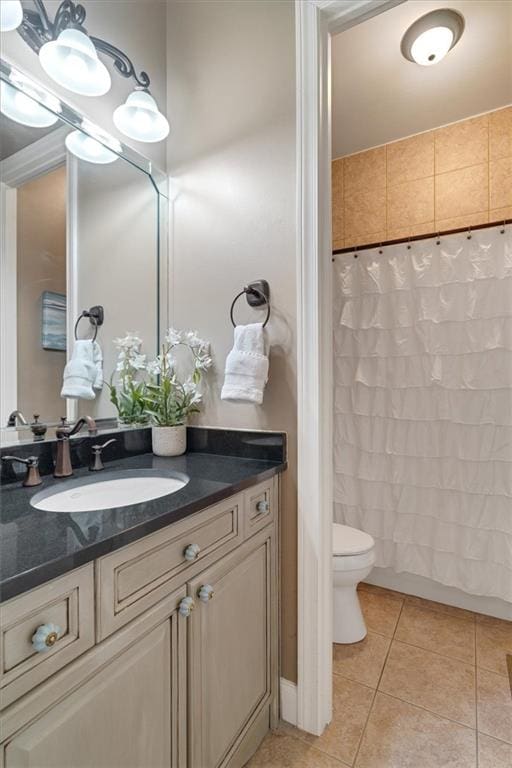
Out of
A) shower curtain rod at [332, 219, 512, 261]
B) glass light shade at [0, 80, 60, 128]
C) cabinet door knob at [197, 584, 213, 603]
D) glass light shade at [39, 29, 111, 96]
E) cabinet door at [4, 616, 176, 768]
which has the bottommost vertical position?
cabinet door at [4, 616, 176, 768]

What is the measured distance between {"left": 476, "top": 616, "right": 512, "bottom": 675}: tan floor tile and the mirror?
1.82 m

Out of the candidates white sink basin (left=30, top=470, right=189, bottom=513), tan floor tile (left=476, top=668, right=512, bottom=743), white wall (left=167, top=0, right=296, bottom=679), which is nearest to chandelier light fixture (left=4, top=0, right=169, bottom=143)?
white wall (left=167, top=0, right=296, bottom=679)

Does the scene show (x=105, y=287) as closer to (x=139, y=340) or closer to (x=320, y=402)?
(x=139, y=340)

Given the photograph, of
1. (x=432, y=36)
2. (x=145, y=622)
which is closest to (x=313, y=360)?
(x=145, y=622)

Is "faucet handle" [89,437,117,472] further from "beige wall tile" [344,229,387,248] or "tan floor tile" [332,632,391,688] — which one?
"beige wall tile" [344,229,387,248]

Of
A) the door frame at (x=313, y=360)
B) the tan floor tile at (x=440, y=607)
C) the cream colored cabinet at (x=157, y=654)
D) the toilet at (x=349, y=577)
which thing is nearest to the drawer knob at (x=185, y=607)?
the cream colored cabinet at (x=157, y=654)

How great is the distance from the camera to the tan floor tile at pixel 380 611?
1.80 meters

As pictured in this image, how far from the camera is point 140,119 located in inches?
55.7

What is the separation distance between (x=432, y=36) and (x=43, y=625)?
221 centimetres

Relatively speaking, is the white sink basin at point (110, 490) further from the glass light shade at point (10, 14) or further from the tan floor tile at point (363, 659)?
the glass light shade at point (10, 14)

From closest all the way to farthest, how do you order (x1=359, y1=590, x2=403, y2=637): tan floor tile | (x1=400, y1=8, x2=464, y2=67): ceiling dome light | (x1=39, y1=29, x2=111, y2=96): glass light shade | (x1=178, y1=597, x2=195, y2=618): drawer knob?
(x1=178, y1=597, x2=195, y2=618): drawer knob → (x1=39, y1=29, x2=111, y2=96): glass light shade → (x1=400, y1=8, x2=464, y2=67): ceiling dome light → (x1=359, y1=590, x2=403, y2=637): tan floor tile

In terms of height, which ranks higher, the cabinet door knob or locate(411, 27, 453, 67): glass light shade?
locate(411, 27, 453, 67): glass light shade

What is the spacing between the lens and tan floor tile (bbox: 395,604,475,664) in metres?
1.64

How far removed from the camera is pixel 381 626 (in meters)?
1.81
